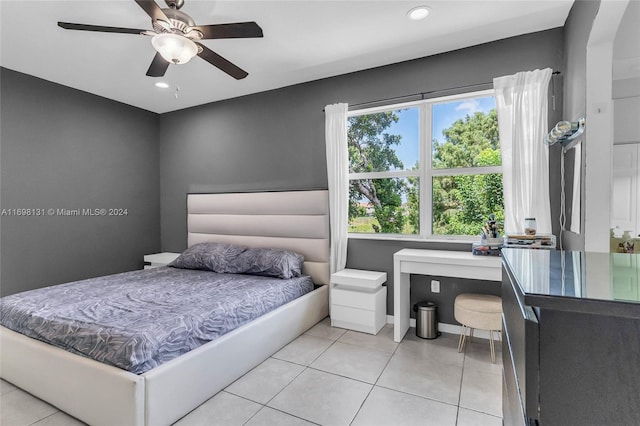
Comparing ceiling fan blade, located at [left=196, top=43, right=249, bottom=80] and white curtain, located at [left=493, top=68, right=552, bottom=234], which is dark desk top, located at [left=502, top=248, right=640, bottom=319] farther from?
ceiling fan blade, located at [left=196, top=43, right=249, bottom=80]

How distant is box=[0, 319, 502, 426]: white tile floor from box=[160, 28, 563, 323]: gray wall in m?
0.72

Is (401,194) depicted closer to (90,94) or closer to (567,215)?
(567,215)

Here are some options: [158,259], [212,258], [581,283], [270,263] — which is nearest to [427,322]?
[270,263]

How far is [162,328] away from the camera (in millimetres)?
1943

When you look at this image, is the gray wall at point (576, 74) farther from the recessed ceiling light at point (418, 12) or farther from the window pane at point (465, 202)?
the recessed ceiling light at point (418, 12)

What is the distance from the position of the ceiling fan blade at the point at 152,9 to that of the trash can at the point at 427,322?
119 inches

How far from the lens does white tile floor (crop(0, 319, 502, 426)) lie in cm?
189

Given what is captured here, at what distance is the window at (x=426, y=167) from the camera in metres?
3.08

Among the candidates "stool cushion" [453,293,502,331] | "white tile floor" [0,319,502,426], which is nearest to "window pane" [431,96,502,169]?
"stool cushion" [453,293,502,331]

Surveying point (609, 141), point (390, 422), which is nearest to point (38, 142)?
point (390, 422)

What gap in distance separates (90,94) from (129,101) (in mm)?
444

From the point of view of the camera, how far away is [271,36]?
108 inches

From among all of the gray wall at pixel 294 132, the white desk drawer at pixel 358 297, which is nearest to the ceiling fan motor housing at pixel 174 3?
the gray wall at pixel 294 132

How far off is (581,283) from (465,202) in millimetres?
2670
